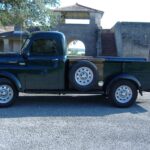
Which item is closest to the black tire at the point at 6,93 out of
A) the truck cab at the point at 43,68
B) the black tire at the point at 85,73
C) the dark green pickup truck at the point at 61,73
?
the dark green pickup truck at the point at 61,73

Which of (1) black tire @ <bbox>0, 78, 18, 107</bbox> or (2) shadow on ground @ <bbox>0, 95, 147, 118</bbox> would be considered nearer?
(2) shadow on ground @ <bbox>0, 95, 147, 118</bbox>

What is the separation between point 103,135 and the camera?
7.52m

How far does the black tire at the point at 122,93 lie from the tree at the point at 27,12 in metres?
9.91

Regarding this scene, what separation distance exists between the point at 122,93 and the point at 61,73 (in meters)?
1.68

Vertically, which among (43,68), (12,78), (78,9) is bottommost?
(12,78)

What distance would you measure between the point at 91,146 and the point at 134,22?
26.1m

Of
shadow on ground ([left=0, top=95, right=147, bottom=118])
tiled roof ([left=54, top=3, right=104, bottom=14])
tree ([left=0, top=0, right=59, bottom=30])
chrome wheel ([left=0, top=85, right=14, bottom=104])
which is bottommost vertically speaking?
shadow on ground ([left=0, top=95, right=147, bottom=118])

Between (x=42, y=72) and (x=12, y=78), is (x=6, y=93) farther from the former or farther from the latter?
(x=42, y=72)

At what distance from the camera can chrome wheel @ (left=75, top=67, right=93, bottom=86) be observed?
10406mm

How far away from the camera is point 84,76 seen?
10461mm

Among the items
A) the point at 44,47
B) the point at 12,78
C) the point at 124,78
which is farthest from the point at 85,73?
the point at 12,78

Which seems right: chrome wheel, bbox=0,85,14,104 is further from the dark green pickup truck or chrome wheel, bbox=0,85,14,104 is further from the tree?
the tree

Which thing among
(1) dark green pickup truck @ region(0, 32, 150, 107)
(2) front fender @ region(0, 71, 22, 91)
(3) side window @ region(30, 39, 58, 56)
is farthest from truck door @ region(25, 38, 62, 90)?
(2) front fender @ region(0, 71, 22, 91)

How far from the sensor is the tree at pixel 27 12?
63.8 ft
